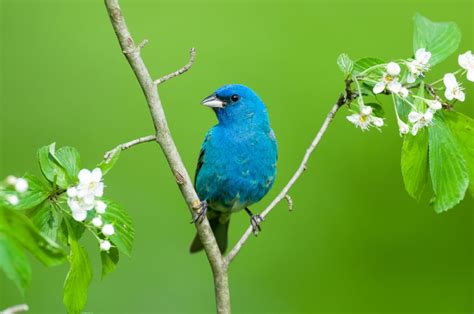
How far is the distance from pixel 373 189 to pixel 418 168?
314cm

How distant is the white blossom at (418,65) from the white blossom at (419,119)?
0.15 metres

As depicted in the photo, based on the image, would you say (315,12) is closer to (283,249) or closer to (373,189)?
(373,189)

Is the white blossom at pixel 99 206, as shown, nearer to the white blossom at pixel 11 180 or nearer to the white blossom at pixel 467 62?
the white blossom at pixel 11 180

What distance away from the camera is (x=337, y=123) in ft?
18.1

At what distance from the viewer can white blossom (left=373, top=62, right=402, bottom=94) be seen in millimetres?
2236

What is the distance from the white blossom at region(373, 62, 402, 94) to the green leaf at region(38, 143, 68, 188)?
98cm

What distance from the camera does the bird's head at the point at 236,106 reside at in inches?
151

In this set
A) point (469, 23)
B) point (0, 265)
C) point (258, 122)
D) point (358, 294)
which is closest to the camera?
point (0, 265)

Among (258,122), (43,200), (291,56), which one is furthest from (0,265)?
(291,56)

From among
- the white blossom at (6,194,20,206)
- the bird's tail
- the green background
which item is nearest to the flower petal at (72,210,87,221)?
the white blossom at (6,194,20,206)

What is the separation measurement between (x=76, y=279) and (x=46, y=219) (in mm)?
190

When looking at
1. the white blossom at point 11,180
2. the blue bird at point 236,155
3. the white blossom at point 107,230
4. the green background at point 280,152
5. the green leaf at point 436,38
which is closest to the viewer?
the white blossom at point 11,180

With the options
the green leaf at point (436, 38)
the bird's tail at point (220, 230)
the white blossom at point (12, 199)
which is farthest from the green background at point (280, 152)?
the white blossom at point (12, 199)

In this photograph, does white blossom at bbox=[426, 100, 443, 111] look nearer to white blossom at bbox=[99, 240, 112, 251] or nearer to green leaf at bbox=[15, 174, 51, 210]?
white blossom at bbox=[99, 240, 112, 251]
